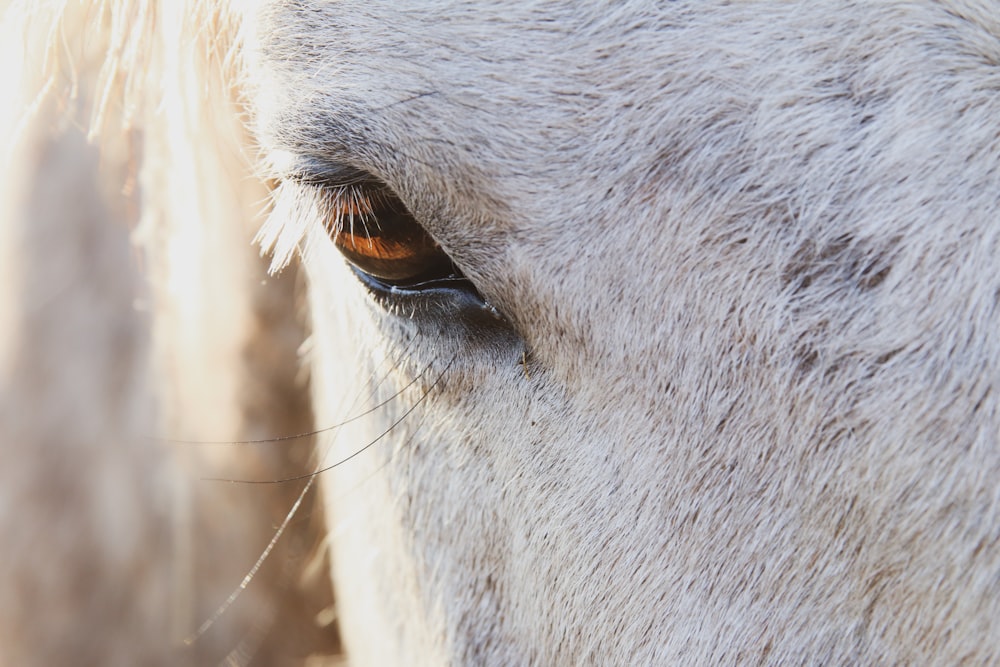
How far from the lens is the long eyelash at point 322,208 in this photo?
90 cm

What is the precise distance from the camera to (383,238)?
0.93 m

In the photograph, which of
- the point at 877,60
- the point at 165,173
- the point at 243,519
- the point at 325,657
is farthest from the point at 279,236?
the point at 325,657

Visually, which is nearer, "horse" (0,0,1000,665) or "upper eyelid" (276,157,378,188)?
"horse" (0,0,1000,665)

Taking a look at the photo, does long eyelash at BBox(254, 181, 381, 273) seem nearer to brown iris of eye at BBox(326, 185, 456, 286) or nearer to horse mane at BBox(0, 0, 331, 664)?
brown iris of eye at BBox(326, 185, 456, 286)

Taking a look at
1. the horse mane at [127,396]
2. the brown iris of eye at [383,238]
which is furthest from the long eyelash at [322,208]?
the horse mane at [127,396]

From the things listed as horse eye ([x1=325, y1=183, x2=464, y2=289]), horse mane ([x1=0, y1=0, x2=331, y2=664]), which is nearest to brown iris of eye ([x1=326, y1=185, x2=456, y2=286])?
horse eye ([x1=325, y1=183, x2=464, y2=289])

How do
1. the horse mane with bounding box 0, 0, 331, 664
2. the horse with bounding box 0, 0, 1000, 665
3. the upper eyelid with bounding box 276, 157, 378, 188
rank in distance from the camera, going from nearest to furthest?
the horse with bounding box 0, 0, 1000, 665 < the upper eyelid with bounding box 276, 157, 378, 188 < the horse mane with bounding box 0, 0, 331, 664

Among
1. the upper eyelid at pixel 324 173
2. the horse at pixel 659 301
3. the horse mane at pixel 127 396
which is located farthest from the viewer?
the horse mane at pixel 127 396

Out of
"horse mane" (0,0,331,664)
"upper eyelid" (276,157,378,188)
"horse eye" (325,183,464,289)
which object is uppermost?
"upper eyelid" (276,157,378,188)

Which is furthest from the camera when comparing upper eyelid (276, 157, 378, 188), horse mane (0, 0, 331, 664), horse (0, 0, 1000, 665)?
horse mane (0, 0, 331, 664)

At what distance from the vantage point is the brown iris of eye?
906 mm

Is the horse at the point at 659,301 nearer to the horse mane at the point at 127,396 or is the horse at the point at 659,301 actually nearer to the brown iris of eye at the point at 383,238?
the brown iris of eye at the point at 383,238

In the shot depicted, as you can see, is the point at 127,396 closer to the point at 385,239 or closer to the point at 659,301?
the point at 385,239

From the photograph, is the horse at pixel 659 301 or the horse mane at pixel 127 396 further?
the horse mane at pixel 127 396
